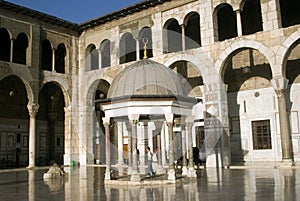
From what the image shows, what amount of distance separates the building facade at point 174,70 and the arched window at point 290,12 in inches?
2.0

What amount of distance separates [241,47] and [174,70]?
504 centimetres

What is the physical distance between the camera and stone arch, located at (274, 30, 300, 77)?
15008 millimetres

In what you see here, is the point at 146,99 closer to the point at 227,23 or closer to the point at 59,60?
the point at 227,23

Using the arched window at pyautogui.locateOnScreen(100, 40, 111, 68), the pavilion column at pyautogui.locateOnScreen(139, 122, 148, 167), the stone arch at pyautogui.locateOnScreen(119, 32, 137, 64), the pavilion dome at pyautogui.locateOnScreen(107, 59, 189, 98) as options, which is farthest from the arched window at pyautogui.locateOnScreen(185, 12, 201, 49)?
the pavilion dome at pyautogui.locateOnScreen(107, 59, 189, 98)

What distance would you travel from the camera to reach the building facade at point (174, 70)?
1655 cm

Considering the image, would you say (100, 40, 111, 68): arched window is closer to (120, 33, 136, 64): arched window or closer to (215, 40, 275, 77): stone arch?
(120, 33, 136, 64): arched window

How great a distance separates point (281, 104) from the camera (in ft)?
50.8

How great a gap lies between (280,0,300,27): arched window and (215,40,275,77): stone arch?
3.73 meters

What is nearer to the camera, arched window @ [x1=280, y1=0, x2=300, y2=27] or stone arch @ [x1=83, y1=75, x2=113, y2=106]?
arched window @ [x1=280, y1=0, x2=300, y2=27]

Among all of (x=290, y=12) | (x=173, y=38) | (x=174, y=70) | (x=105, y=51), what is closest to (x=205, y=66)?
(x=174, y=70)

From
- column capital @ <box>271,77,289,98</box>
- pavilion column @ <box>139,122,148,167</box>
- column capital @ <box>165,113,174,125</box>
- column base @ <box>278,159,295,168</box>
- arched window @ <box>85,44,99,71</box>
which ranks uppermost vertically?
arched window @ <box>85,44,99,71</box>

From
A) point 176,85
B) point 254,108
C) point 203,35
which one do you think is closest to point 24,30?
point 203,35

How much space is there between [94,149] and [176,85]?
47.7ft

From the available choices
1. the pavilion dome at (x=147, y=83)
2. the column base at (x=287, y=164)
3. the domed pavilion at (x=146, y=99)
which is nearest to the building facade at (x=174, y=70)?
the column base at (x=287, y=164)
